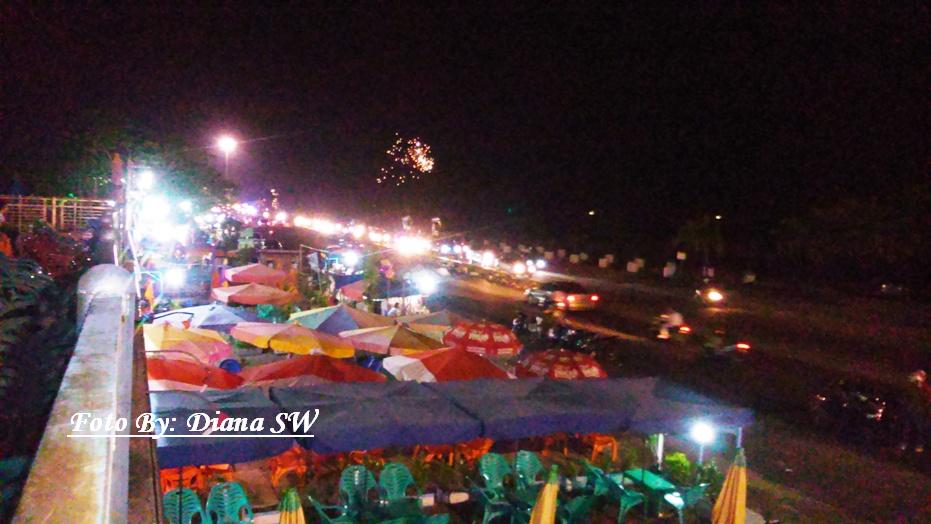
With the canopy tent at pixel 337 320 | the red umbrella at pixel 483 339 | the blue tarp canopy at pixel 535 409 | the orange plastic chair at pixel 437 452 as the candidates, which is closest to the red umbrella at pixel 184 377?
the orange plastic chair at pixel 437 452

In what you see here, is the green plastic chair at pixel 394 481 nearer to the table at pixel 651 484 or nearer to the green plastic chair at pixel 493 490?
the green plastic chair at pixel 493 490

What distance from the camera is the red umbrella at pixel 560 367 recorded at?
13039 mm

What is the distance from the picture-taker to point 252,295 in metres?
19.0

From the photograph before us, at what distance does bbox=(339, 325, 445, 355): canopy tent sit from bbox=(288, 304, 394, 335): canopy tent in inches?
42.5

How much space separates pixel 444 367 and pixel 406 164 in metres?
59.6

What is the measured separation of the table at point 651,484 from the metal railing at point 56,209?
10801 millimetres

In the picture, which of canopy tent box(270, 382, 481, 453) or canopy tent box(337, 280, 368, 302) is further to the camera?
canopy tent box(337, 280, 368, 302)

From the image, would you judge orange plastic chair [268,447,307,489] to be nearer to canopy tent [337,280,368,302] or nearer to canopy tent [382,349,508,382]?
canopy tent [382,349,508,382]

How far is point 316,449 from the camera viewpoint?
7.57 metres

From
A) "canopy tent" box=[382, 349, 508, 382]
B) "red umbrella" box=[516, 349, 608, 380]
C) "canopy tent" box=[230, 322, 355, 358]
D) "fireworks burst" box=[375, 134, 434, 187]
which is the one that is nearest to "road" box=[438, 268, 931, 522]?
"red umbrella" box=[516, 349, 608, 380]

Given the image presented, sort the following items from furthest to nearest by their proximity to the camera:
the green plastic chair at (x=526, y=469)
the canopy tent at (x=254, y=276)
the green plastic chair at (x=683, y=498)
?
1. the canopy tent at (x=254, y=276)
2. the green plastic chair at (x=526, y=469)
3. the green plastic chair at (x=683, y=498)

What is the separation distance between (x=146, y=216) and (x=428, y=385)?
9.74m

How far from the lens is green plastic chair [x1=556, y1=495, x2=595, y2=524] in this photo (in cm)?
863

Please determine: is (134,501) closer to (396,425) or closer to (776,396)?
(396,425)
